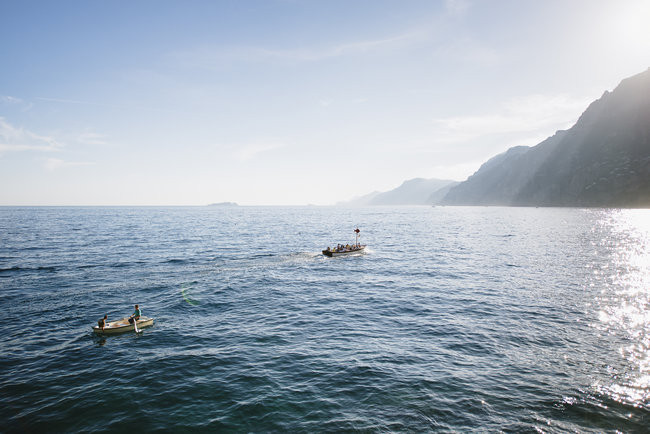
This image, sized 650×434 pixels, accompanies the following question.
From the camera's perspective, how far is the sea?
1401 cm

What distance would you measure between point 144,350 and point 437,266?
39473mm

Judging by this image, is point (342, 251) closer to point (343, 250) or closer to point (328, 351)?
point (343, 250)

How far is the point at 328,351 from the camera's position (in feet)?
66.1

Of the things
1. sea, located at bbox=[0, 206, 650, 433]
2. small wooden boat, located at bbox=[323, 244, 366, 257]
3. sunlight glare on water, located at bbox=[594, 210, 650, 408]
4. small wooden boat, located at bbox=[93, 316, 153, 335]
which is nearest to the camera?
sea, located at bbox=[0, 206, 650, 433]

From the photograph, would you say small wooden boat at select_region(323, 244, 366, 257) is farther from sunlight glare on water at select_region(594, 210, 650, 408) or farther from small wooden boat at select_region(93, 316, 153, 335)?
small wooden boat at select_region(93, 316, 153, 335)

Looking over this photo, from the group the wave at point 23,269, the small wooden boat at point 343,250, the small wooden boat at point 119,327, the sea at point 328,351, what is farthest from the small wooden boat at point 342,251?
the wave at point 23,269

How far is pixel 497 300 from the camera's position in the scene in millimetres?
30484

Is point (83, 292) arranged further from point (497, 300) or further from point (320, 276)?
point (497, 300)

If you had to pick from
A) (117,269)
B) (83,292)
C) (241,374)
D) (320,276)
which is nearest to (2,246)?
(117,269)

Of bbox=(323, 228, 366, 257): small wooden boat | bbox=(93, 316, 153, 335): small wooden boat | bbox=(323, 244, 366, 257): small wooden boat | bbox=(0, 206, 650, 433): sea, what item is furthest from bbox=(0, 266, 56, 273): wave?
bbox=(323, 228, 366, 257): small wooden boat

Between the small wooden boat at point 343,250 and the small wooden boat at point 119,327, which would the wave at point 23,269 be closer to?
the small wooden boat at point 119,327

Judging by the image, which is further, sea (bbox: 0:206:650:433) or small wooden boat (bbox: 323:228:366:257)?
small wooden boat (bbox: 323:228:366:257)

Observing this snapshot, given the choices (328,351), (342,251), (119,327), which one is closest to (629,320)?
(328,351)

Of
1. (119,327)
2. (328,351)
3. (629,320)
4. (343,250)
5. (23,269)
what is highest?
(23,269)
